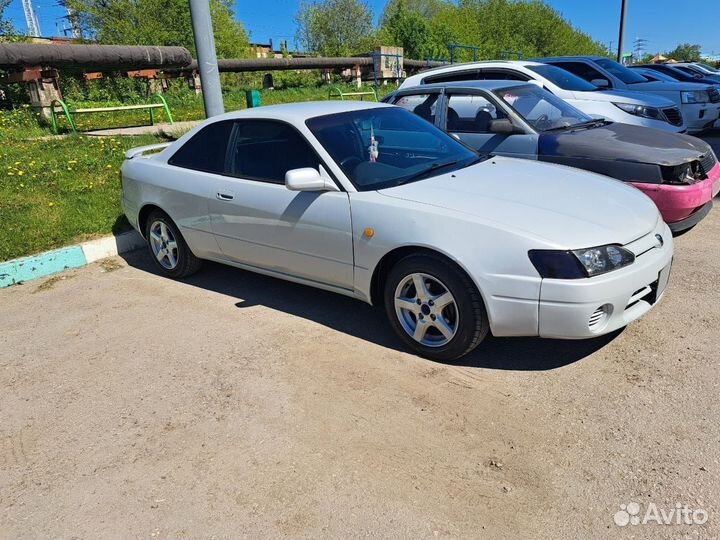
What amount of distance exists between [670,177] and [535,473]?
11.0 feet

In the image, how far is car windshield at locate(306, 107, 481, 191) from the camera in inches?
151

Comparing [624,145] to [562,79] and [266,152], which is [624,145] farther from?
[562,79]

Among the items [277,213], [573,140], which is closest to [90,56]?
[277,213]

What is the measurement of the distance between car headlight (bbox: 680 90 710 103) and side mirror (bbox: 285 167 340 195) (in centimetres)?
1016

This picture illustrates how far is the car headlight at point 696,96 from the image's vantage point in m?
11.1

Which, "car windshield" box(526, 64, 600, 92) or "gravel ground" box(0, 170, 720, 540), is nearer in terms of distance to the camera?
"gravel ground" box(0, 170, 720, 540)

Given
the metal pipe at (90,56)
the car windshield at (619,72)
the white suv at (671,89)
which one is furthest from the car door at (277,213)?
the car windshield at (619,72)

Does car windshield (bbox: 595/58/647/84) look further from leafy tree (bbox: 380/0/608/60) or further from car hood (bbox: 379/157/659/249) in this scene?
leafy tree (bbox: 380/0/608/60)

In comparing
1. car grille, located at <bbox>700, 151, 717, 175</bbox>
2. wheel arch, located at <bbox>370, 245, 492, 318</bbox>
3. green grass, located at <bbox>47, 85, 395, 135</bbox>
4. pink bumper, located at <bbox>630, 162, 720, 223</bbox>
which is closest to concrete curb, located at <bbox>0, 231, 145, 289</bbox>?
wheel arch, located at <bbox>370, 245, 492, 318</bbox>

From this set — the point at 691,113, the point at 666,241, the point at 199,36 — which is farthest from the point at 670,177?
the point at 691,113

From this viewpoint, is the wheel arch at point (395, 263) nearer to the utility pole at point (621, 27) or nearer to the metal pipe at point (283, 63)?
the metal pipe at point (283, 63)

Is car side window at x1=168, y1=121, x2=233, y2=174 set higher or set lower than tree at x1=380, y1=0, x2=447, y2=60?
lower

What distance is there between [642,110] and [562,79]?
121 cm

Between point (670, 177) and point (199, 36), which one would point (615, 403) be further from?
point (199, 36)
